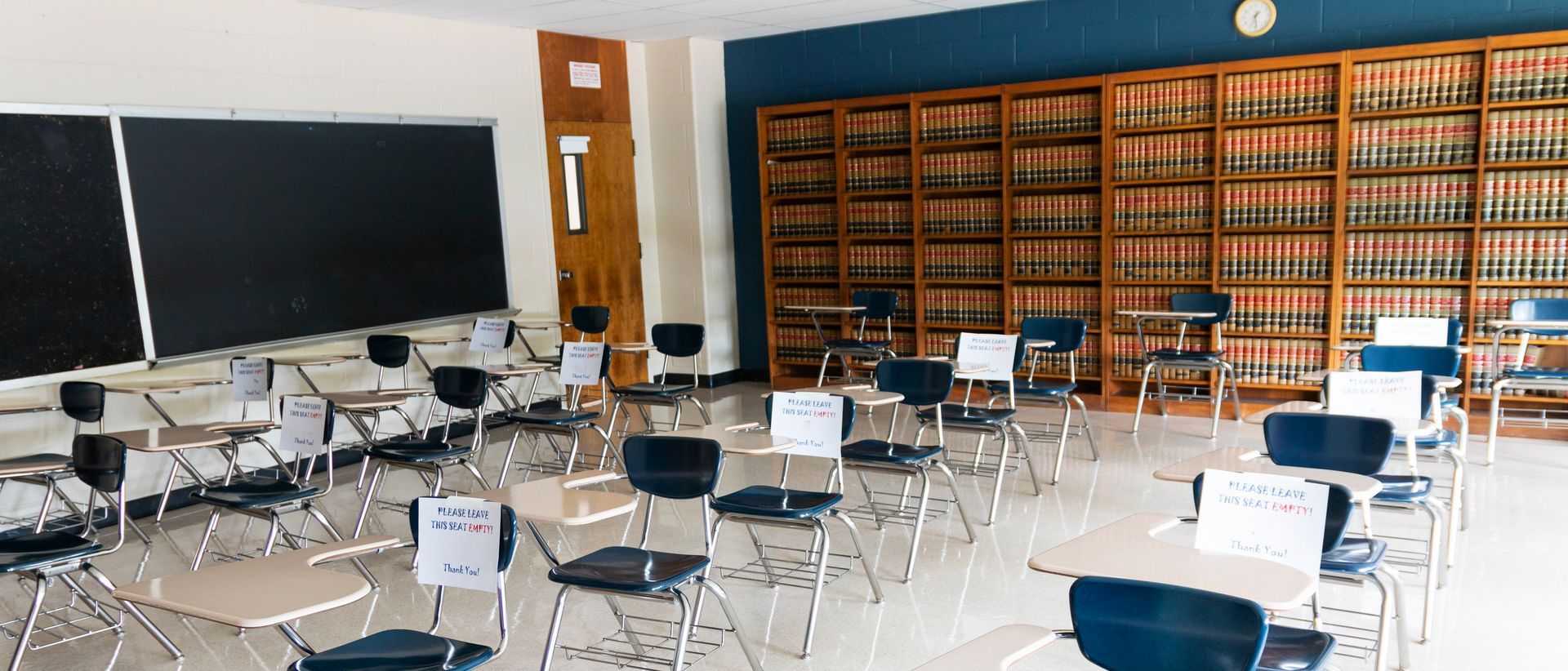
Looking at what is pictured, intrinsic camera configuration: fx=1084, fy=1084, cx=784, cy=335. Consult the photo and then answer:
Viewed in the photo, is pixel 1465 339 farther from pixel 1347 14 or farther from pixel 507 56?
pixel 507 56

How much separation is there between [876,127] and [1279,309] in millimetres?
3227

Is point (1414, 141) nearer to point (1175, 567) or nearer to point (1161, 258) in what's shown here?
point (1161, 258)

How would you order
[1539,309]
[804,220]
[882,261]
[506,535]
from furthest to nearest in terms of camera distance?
1. [804,220]
2. [882,261]
3. [1539,309]
4. [506,535]

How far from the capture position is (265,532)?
219 inches

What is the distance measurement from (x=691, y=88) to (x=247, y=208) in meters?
3.87

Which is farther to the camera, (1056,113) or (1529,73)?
(1056,113)

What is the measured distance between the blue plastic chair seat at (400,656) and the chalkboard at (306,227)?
417 centimetres

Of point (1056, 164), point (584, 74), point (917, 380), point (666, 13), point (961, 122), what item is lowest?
point (917, 380)

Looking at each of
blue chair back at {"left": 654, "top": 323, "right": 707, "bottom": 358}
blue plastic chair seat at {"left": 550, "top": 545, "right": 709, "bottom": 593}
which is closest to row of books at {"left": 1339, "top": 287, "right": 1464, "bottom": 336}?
blue chair back at {"left": 654, "top": 323, "right": 707, "bottom": 358}

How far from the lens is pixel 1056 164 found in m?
7.78

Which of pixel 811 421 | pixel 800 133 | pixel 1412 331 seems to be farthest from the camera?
pixel 800 133

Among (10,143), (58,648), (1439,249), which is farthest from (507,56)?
(1439,249)

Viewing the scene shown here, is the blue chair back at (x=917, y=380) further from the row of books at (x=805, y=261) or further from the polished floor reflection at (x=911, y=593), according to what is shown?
the row of books at (x=805, y=261)

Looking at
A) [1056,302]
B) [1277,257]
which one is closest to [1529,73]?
[1277,257]
